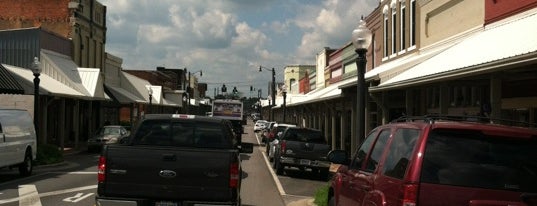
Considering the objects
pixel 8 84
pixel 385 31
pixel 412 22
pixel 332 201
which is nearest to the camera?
pixel 332 201

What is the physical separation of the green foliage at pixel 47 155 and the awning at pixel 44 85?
371 centimetres

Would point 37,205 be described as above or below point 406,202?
below

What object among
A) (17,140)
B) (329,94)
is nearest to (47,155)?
(17,140)

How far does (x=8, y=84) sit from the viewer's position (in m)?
27.0

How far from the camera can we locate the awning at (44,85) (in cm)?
2836

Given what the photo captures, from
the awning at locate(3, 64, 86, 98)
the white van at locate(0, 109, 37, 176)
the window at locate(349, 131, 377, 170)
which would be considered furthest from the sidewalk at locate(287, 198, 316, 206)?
the awning at locate(3, 64, 86, 98)

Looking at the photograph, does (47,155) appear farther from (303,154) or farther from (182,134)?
(182,134)

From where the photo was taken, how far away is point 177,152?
859 centimetres

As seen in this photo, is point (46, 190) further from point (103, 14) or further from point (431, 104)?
point (103, 14)

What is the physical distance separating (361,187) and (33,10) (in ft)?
127

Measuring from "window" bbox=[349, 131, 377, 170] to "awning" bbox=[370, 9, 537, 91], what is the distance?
7.48 ft

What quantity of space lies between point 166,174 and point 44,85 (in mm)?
23308

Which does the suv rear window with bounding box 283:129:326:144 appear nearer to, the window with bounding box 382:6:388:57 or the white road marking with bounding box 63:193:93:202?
the window with bounding box 382:6:388:57

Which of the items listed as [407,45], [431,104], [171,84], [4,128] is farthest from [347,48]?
[171,84]
